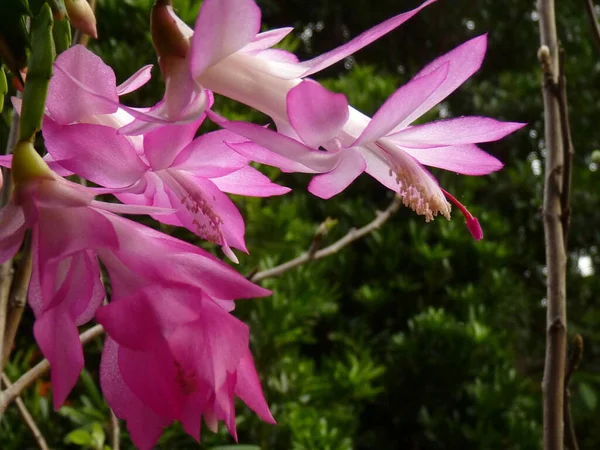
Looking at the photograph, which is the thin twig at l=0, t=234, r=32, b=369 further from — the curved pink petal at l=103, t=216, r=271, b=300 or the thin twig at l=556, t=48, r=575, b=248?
the thin twig at l=556, t=48, r=575, b=248

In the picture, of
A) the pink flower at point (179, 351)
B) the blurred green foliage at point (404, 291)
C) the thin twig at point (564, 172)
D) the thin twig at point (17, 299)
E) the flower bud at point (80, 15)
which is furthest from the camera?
the blurred green foliage at point (404, 291)

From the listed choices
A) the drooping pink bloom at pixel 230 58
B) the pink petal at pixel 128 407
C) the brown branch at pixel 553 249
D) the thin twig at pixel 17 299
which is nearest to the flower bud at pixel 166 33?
the drooping pink bloom at pixel 230 58

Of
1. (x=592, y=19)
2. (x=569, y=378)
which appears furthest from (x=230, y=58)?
(x=592, y=19)

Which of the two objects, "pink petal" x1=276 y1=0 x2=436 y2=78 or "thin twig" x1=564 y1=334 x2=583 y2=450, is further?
"thin twig" x1=564 y1=334 x2=583 y2=450

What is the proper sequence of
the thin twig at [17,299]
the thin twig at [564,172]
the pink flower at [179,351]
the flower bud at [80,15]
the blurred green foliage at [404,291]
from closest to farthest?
1. the pink flower at [179,351]
2. the flower bud at [80,15]
3. the thin twig at [17,299]
4. the thin twig at [564,172]
5. the blurred green foliage at [404,291]

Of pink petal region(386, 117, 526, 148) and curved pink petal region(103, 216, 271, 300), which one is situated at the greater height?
pink petal region(386, 117, 526, 148)

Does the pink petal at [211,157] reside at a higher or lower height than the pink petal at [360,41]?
lower

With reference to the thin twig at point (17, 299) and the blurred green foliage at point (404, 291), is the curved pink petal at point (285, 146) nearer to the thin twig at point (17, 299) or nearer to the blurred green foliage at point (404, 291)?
the thin twig at point (17, 299)

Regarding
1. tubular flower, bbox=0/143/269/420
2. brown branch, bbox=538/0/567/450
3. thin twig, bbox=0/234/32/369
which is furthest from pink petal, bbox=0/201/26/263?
brown branch, bbox=538/0/567/450

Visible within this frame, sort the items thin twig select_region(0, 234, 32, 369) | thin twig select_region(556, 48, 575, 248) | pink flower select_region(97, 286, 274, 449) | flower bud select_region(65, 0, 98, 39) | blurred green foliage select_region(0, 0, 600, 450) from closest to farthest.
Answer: pink flower select_region(97, 286, 274, 449), flower bud select_region(65, 0, 98, 39), thin twig select_region(0, 234, 32, 369), thin twig select_region(556, 48, 575, 248), blurred green foliage select_region(0, 0, 600, 450)
